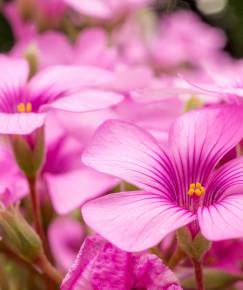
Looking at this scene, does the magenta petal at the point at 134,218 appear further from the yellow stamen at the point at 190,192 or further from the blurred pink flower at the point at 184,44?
the blurred pink flower at the point at 184,44

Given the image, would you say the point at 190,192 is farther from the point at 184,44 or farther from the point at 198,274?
the point at 184,44

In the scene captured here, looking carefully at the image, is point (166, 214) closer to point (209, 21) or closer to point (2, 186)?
point (2, 186)

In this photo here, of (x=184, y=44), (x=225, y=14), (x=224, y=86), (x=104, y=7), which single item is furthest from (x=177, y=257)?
(x=225, y=14)

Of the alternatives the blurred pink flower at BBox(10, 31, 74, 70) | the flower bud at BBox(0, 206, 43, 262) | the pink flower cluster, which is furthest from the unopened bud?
the blurred pink flower at BBox(10, 31, 74, 70)

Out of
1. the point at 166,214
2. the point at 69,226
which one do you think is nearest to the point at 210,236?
the point at 166,214

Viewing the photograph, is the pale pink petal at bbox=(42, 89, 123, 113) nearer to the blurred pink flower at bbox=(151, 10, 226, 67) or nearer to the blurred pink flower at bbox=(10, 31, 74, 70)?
the blurred pink flower at bbox=(10, 31, 74, 70)

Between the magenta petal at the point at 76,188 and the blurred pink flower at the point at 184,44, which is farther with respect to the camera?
the blurred pink flower at the point at 184,44

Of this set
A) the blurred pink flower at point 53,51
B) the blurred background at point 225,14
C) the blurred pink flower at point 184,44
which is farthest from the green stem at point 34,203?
the blurred background at point 225,14
